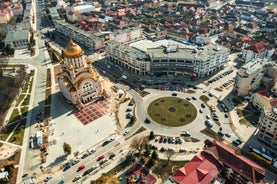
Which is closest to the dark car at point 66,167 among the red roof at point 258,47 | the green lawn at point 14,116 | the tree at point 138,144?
the tree at point 138,144

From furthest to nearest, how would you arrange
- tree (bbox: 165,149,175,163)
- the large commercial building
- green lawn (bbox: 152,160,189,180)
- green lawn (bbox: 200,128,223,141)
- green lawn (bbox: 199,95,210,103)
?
the large commercial building < green lawn (bbox: 199,95,210,103) < green lawn (bbox: 200,128,223,141) < tree (bbox: 165,149,175,163) < green lawn (bbox: 152,160,189,180)

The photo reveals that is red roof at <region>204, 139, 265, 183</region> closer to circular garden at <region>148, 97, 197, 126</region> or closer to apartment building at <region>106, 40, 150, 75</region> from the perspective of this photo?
circular garden at <region>148, 97, 197, 126</region>

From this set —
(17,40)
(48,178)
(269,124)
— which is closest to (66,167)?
(48,178)

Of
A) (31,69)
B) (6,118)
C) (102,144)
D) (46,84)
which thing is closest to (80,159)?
(102,144)

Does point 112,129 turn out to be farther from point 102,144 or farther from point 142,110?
point 142,110

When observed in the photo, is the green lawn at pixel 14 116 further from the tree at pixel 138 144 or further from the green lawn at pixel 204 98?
the green lawn at pixel 204 98

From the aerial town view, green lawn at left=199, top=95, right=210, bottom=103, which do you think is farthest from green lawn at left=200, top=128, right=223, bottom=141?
green lawn at left=199, top=95, right=210, bottom=103
